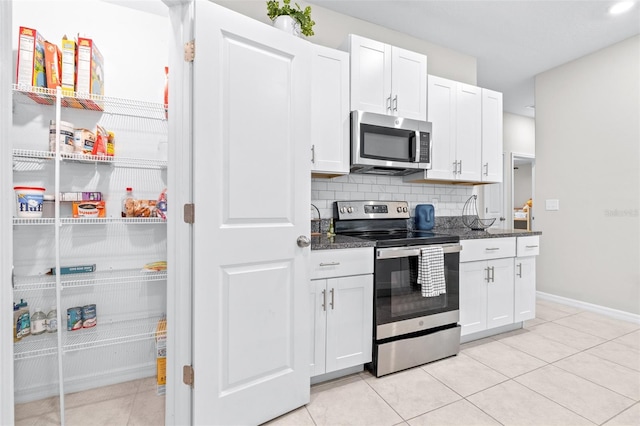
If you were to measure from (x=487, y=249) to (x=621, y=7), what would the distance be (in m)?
2.43

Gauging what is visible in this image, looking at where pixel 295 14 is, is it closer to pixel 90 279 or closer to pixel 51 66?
pixel 51 66

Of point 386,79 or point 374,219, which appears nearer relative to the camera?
point 386,79

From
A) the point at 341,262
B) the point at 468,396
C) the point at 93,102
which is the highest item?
the point at 93,102

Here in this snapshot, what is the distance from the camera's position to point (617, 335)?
2.73m

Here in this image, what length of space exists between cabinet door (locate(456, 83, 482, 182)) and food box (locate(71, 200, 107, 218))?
9.50 feet

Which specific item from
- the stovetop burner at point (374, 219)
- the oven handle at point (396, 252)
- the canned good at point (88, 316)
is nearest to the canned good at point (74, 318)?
the canned good at point (88, 316)

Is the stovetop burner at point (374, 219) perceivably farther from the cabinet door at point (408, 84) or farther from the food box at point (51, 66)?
the food box at point (51, 66)

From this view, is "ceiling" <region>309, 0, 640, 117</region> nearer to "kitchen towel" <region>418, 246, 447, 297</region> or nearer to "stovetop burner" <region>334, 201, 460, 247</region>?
"stovetop burner" <region>334, 201, 460, 247</region>

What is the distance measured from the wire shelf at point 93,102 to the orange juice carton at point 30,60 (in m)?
0.04

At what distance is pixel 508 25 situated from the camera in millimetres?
2838

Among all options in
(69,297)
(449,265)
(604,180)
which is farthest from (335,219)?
(604,180)

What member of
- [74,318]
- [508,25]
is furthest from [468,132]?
[74,318]

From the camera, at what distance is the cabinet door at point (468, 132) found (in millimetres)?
2822

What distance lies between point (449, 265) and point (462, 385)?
2.63ft
